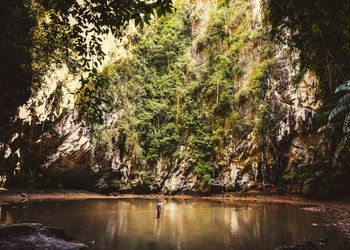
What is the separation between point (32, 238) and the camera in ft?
27.0

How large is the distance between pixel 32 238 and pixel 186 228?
553 centimetres

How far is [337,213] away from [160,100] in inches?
801

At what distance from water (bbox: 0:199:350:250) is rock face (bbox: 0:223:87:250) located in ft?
2.52

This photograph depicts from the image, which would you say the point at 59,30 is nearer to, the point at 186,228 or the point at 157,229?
the point at 157,229

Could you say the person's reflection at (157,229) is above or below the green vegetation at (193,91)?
below

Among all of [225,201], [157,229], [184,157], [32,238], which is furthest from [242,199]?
[32,238]

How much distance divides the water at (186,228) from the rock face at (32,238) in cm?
77

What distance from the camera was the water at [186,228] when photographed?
930 cm

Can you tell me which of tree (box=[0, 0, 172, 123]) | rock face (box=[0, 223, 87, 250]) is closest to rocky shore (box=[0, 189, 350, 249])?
rock face (box=[0, 223, 87, 250])

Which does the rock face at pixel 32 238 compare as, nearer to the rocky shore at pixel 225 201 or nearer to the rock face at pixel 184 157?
the rocky shore at pixel 225 201

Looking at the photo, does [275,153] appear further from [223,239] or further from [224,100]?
[223,239]

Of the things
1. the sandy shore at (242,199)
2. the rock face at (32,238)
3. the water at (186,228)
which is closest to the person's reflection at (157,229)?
the water at (186,228)

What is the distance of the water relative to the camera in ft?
30.5

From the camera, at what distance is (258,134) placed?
26.2 meters
